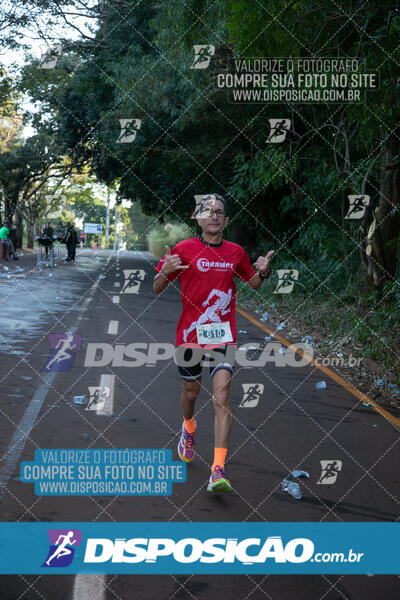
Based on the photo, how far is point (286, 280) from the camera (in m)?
18.0

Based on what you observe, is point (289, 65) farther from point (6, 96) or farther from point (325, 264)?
point (6, 96)

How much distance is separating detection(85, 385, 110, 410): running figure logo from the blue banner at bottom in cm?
303

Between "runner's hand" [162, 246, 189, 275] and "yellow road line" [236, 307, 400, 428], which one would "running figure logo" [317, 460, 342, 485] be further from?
"runner's hand" [162, 246, 189, 275]

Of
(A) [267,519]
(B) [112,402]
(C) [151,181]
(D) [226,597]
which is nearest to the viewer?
(D) [226,597]

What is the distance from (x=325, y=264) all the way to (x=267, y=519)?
12240 mm

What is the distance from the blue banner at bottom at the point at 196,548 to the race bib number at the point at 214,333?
125 centimetres

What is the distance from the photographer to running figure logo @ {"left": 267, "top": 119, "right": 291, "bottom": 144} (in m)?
17.5

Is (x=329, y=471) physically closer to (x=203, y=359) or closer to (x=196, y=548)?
(x=203, y=359)

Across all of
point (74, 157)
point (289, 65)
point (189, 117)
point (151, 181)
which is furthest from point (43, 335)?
point (74, 157)

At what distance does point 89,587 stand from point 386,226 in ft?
30.6

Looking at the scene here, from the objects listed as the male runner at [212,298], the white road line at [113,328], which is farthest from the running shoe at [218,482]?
the white road line at [113,328]

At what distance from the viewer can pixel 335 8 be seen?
962cm

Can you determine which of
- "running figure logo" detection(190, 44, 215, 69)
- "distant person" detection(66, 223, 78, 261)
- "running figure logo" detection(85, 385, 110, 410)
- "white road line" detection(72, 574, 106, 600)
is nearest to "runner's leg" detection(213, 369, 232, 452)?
"white road line" detection(72, 574, 106, 600)

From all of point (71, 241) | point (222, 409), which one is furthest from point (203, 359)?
point (71, 241)
